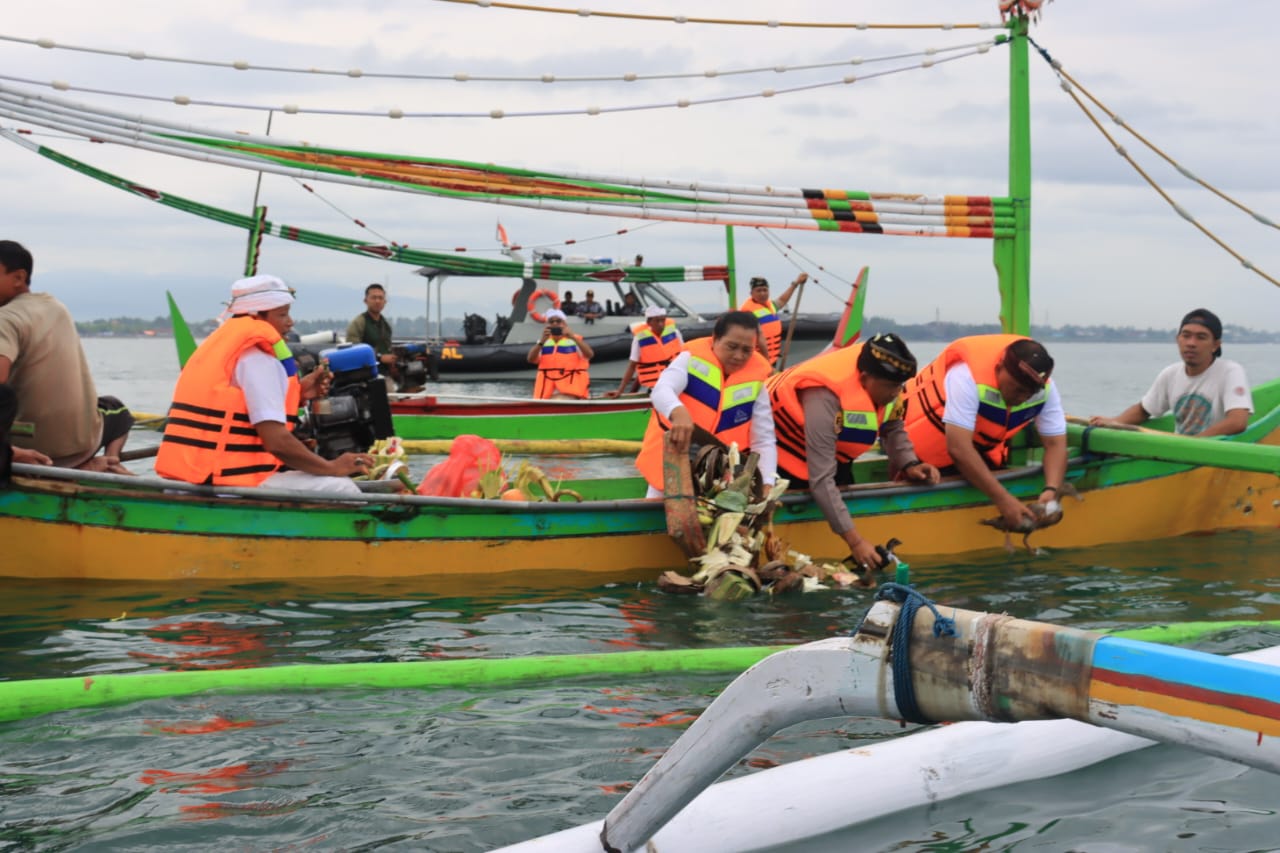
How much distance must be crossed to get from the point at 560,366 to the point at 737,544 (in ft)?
30.2

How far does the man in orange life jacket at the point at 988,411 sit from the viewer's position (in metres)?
6.68

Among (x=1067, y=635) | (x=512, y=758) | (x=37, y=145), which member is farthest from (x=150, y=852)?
(x=37, y=145)

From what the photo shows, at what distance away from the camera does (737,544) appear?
242 inches

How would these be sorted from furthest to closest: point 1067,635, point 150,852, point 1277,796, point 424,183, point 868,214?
point 868,214 < point 424,183 < point 1277,796 < point 150,852 < point 1067,635

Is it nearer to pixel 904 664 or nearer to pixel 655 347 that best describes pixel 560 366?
pixel 655 347

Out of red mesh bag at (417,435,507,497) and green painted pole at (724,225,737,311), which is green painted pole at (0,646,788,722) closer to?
red mesh bag at (417,435,507,497)

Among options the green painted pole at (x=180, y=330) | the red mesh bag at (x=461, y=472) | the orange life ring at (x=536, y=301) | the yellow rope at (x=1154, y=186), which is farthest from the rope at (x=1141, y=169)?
the orange life ring at (x=536, y=301)

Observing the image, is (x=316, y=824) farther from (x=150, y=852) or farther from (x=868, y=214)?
(x=868, y=214)

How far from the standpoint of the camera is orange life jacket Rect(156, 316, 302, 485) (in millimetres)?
5742

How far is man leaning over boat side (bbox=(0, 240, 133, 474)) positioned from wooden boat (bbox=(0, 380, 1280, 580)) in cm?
46

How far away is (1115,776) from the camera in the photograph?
11.9 ft

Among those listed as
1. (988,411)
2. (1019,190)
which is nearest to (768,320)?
(1019,190)

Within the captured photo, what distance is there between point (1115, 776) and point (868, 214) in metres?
5.31

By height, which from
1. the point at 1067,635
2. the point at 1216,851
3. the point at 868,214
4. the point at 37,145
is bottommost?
the point at 1216,851
